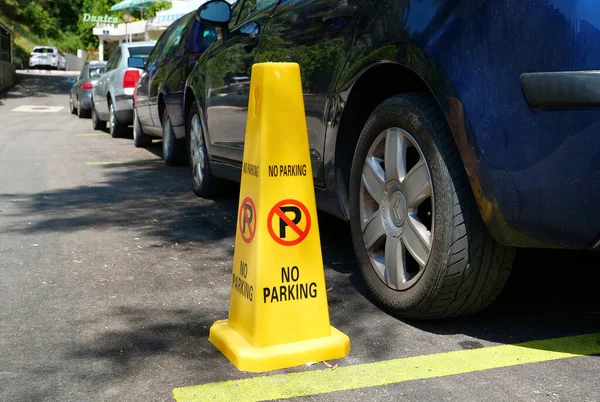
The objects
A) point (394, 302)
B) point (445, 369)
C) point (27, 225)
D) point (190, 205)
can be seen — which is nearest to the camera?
point (445, 369)

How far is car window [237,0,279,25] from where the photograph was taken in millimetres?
5512

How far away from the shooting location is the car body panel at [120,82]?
13.1 m

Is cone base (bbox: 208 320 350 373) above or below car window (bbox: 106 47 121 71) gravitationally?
below

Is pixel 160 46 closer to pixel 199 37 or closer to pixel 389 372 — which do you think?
pixel 199 37

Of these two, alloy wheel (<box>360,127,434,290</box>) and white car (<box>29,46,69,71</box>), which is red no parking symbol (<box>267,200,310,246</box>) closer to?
alloy wheel (<box>360,127,434,290</box>)

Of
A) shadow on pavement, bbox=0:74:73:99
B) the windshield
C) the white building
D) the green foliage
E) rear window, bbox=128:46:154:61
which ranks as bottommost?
shadow on pavement, bbox=0:74:73:99

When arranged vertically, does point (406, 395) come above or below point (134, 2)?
below

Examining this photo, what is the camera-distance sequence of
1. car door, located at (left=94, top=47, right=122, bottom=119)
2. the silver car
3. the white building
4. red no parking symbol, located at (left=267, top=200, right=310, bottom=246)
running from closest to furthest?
red no parking symbol, located at (left=267, top=200, right=310, bottom=246), the silver car, car door, located at (left=94, top=47, right=122, bottom=119), the white building

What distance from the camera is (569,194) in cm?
284

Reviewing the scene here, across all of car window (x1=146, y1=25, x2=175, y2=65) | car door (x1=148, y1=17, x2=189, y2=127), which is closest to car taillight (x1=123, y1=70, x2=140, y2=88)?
car window (x1=146, y1=25, x2=175, y2=65)

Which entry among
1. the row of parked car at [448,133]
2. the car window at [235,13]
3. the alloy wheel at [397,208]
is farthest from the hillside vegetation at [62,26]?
the alloy wheel at [397,208]

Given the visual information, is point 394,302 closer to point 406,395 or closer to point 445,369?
point 445,369

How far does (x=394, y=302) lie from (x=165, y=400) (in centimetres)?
115

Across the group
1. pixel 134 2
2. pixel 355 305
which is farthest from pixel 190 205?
pixel 134 2
